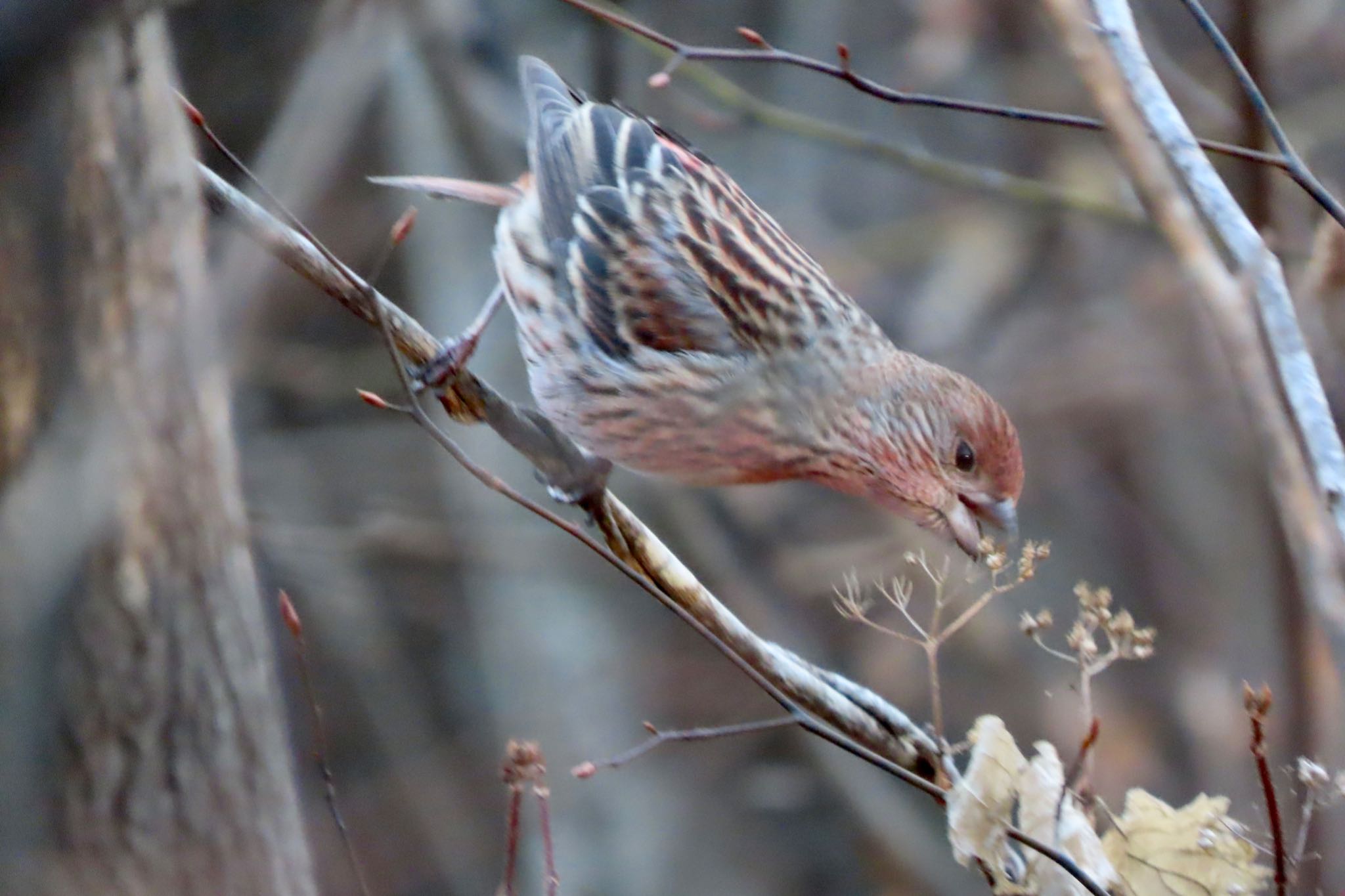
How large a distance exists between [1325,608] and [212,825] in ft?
6.93

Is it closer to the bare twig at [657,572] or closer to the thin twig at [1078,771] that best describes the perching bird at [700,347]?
the bare twig at [657,572]

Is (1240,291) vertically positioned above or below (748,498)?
above

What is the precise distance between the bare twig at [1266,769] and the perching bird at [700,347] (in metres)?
1.55

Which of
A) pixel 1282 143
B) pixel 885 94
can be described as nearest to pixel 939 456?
pixel 885 94

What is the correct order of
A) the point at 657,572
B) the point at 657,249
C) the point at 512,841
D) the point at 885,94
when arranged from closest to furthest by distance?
→ the point at 512,841 < the point at 885,94 < the point at 657,572 < the point at 657,249

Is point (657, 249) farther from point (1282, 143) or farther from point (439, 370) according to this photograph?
point (1282, 143)

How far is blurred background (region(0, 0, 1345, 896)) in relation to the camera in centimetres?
668

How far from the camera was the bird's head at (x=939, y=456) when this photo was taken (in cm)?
340

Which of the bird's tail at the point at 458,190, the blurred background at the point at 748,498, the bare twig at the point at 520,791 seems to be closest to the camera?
the bare twig at the point at 520,791

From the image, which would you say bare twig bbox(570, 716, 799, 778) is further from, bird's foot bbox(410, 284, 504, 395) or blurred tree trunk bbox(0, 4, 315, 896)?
bird's foot bbox(410, 284, 504, 395)

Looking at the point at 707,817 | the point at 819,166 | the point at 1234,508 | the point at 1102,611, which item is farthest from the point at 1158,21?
the point at 1102,611

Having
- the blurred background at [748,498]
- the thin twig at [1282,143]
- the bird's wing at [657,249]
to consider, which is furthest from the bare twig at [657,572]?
the blurred background at [748,498]

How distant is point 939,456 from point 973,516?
177mm

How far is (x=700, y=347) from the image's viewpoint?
3.64 metres
